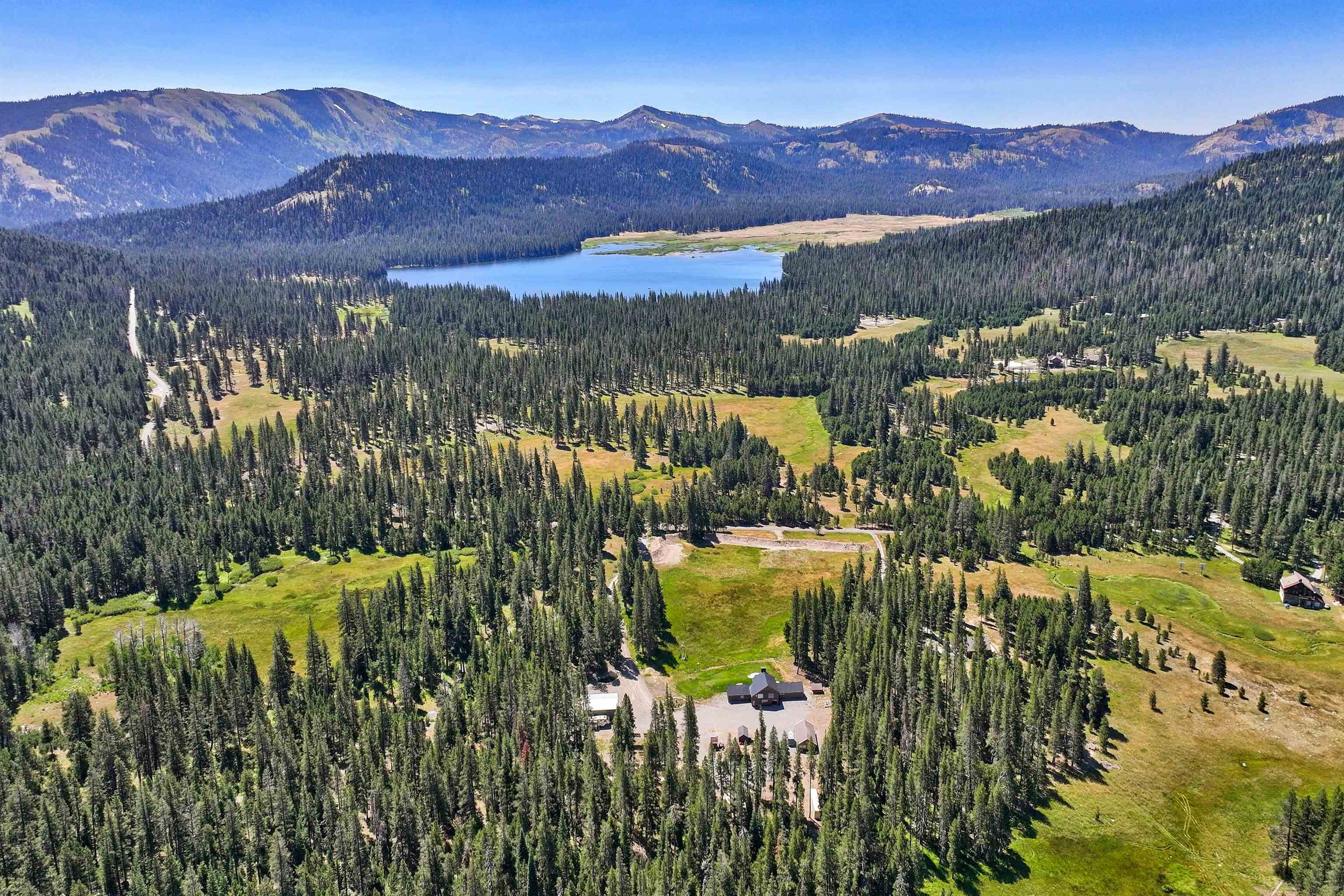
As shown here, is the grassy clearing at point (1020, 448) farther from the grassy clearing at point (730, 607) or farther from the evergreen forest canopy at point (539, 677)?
the grassy clearing at point (730, 607)

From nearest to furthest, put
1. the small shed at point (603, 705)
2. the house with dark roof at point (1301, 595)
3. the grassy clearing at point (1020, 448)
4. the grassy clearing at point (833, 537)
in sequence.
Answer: the small shed at point (603, 705)
the house with dark roof at point (1301, 595)
the grassy clearing at point (833, 537)
the grassy clearing at point (1020, 448)

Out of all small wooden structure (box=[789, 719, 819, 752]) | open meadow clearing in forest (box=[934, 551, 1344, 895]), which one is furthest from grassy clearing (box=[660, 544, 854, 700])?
open meadow clearing in forest (box=[934, 551, 1344, 895])

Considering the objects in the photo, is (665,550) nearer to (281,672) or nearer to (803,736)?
(803,736)

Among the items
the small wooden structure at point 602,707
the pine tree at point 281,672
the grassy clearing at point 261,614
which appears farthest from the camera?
the grassy clearing at point 261,614

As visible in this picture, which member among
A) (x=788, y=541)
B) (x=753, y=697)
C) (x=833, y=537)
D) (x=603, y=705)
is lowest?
(x=603, y=705)

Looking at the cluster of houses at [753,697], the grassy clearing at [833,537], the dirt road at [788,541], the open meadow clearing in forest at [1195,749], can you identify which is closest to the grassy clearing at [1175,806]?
the open meadow clearing in forest at [1195,749]

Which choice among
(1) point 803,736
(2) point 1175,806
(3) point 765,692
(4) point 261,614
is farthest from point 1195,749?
(4) point 261,614
